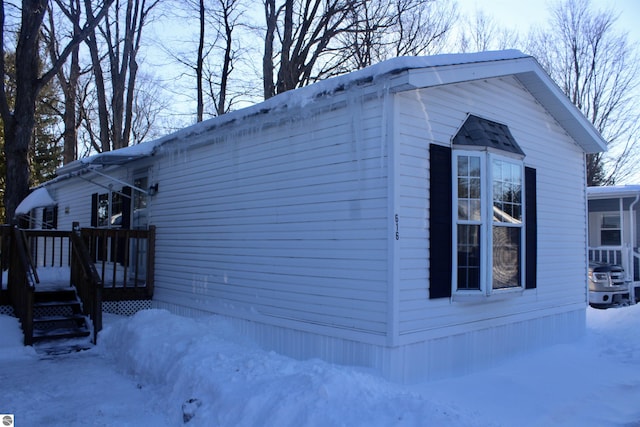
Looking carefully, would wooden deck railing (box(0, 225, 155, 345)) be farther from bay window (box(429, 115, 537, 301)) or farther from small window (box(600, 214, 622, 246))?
small window (box(600, 214, 622, 246))

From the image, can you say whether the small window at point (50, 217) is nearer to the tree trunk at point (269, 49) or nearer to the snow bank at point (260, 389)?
the tree trunk at point (269, 49)

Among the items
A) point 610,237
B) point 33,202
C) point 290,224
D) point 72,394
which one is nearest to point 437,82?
point 290,224

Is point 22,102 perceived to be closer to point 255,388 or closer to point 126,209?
point 126,209

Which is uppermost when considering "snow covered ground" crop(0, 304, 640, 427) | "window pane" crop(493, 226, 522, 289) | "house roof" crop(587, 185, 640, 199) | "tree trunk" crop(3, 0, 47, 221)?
"tree trunk" crop(3, 0, 47, 221)

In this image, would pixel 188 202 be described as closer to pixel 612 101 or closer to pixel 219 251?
pixel 219 251

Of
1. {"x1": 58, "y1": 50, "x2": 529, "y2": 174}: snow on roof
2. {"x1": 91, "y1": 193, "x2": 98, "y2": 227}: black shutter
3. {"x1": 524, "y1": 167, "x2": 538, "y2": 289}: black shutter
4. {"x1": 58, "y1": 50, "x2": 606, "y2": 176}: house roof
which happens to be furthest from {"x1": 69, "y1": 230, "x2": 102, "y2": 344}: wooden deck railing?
{"x1": 524, "y1": 167, "x2": 538, "y2": 289}: black shutter

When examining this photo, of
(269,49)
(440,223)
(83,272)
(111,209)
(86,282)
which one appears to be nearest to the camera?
(440,223)

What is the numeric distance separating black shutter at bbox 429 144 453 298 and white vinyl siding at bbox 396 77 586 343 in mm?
87

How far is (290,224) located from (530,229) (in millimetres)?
3409

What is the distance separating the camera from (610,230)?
13.8 metres

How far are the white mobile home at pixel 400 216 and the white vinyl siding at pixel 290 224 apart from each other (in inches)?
0.9

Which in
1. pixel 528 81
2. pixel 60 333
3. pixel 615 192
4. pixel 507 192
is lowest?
pixel 60 333

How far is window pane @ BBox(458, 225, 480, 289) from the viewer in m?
6.04

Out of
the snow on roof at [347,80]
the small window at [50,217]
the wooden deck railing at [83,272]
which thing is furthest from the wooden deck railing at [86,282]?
the small window at [50,217]
